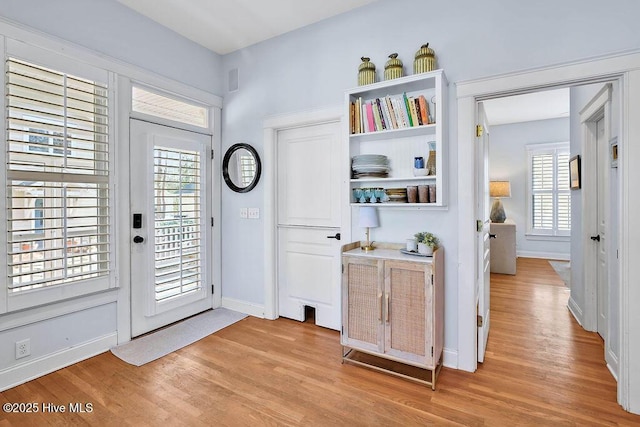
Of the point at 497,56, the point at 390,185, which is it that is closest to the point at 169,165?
the point at 390,185

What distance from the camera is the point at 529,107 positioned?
5777mm

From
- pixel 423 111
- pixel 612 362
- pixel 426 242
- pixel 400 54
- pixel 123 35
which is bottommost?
pixel 612 362

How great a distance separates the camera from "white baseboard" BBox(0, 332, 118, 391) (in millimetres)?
2167

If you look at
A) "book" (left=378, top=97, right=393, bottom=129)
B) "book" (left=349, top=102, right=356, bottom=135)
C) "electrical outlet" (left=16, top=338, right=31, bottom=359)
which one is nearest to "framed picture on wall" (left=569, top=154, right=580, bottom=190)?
"book" (left=378, top=97, right=393, bottom=129)

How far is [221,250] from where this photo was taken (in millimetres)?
3721

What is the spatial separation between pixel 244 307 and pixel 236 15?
2.94m

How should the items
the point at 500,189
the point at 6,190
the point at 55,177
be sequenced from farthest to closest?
the point at 500,189
the point at 55,177
the point at 6,190

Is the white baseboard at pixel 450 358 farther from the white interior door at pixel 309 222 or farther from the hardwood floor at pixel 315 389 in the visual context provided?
the white interior door at pixel 309 222

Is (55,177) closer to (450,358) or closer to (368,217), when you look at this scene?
(368,217)

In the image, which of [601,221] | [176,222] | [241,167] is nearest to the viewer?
[601,221]

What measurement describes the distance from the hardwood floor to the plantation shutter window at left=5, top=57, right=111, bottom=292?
802 mm

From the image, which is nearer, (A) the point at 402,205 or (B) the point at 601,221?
(A) the point at 402,205

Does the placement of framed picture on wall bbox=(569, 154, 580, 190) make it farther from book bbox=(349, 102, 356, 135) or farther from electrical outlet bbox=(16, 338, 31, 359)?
electrical outlet bbox=(16, 338, 31, 359)

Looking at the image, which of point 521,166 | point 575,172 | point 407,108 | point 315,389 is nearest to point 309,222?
point 407,108
